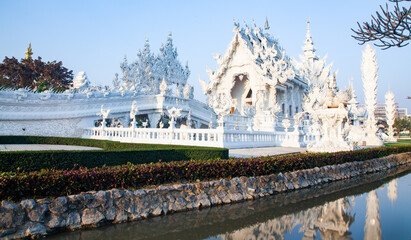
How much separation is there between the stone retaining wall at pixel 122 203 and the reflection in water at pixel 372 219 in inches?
69.5

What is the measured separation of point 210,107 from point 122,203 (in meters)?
23.0

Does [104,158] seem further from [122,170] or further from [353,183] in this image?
[353,183]

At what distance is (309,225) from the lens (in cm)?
531

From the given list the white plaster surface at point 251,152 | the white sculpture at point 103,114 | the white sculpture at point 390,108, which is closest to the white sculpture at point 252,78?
the white sculpture at point 103,114

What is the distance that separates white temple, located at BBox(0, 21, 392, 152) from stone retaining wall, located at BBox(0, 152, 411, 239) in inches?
221

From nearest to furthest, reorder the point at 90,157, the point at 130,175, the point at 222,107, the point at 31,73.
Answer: the point at 130,175, the point at 90,157, the point at 222,107, the point at 31,73

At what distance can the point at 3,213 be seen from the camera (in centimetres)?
444

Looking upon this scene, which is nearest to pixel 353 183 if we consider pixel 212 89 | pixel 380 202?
pixel 380 202

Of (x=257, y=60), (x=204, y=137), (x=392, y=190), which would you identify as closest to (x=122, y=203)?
(x=392, y=190)

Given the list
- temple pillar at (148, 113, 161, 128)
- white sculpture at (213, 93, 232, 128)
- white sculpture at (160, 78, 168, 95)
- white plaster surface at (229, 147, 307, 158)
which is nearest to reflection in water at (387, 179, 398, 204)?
white plaster surface at (229, 147, 307, 158)

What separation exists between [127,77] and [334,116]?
2214cm

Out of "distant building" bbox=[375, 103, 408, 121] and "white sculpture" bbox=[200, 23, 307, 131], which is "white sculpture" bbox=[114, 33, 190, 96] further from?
"distant building" bbox=[375, 103, 408, 121]

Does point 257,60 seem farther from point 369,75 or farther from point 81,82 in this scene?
point 369,75

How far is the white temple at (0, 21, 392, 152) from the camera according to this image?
1373cm
